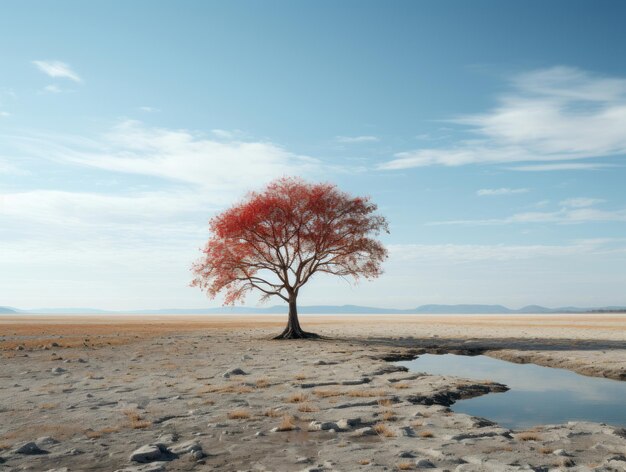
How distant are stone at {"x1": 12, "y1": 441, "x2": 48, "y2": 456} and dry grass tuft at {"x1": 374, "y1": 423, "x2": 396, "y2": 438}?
7065 millimetres

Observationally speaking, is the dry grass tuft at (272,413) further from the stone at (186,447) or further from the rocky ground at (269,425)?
the stone at (186,447)

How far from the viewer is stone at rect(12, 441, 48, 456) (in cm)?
1098

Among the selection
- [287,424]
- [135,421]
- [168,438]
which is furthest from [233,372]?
[168,438]

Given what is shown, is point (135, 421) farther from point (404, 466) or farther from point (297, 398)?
point (404, 466)

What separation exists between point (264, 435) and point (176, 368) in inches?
542

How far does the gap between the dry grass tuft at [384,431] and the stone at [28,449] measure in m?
7.07

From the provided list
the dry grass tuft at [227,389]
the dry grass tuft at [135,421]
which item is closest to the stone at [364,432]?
the dry grass tuft at [135,421]

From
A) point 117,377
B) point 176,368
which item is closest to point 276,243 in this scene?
point 176,368

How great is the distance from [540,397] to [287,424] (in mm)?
9941

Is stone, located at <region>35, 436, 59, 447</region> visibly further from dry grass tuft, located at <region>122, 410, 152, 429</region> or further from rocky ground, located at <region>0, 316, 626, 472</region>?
dry grass tuft, located at <region>122, 410, 152, 429</region>

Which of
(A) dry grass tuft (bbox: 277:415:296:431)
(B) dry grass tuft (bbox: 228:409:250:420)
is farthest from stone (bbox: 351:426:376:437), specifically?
(B) dry grass tuft (bbox: 228:409:250:420)

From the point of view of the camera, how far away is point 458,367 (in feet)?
89.7

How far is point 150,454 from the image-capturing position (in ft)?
34.8

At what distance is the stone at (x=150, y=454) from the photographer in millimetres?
10477
